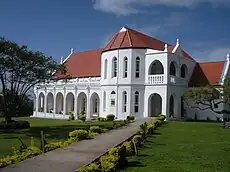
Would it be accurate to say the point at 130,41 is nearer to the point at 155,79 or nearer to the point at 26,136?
the point at 155,79

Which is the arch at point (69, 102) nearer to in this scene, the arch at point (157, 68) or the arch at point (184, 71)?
the arch at point (157, 68)

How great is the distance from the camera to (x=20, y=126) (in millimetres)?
27438

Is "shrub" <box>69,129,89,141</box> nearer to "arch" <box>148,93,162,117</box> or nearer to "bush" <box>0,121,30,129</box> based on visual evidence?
"bush" <box>0,121,30,129</box>

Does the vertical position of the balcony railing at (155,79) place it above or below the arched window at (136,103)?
above

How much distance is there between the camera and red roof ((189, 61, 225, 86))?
42875 mm

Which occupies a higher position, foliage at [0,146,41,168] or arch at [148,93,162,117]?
arch at [148,93,162,117]

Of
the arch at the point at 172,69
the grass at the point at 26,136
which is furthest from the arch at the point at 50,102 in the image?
the grass at the point at 26,136

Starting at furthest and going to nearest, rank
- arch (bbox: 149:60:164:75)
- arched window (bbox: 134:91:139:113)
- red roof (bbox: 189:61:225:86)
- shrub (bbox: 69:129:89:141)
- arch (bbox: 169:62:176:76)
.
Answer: red roof (bbox: 189:61:225:86) → arch (bbox: 149:60:164:75) → arch (bbox: 169:62:176:76) → arched window (bbox: 134:91:139:113) → shrub (bbox: 69:129:89:141)

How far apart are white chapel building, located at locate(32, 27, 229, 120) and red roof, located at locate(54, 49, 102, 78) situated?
27cm

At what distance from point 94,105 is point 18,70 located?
20.0m

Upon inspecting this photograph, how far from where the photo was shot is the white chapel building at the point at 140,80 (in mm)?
38500

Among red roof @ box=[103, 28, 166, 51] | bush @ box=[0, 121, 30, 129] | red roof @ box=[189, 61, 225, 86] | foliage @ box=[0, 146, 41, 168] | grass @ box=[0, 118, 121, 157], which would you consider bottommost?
grass @ box=[0, 118, 121, 157]

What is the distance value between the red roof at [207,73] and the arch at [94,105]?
12754 millimetres

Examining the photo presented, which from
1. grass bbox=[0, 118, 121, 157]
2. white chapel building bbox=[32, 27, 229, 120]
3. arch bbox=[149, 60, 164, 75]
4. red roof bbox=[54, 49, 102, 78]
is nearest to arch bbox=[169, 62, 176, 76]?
white chapel building bbox=[32, 27, 229, 120]
